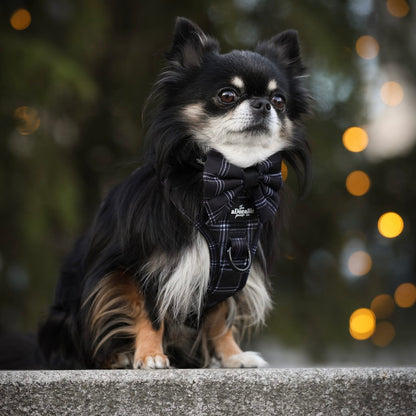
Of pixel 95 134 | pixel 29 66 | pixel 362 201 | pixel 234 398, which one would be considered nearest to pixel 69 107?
pixel 95 134

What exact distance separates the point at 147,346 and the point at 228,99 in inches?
32.4

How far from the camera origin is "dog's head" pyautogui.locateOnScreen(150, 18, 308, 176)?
2.05m

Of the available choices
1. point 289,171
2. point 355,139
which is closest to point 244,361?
point 289,171

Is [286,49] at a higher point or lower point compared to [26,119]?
higher

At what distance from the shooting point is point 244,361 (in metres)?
2.12

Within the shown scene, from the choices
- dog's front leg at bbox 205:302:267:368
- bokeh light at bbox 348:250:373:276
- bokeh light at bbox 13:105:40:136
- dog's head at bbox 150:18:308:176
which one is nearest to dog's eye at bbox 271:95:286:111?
dog's head at bbox 150:18:308:176

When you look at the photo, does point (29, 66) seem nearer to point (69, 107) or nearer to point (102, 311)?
point (69, 107)

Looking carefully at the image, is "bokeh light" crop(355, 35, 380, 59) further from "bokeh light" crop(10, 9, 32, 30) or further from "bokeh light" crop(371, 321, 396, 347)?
"bokeh light" crop(10, 9, 32, 30)

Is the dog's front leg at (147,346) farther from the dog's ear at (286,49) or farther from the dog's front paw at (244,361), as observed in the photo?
the dog's ear at (286,49)

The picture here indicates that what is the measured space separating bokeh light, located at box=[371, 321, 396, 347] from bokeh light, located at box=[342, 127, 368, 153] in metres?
1.39

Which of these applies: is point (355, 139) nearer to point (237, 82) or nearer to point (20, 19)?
point (20, 19)

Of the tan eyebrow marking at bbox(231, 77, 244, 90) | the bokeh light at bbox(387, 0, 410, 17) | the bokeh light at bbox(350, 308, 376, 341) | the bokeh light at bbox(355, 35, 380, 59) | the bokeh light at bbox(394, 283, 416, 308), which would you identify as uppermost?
the bokeh light at bbox(387, 0, 410, 17)

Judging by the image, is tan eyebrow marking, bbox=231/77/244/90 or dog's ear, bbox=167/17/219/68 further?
dog's ear, bbox=167/17/219/68

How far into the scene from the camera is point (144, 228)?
2004mm
